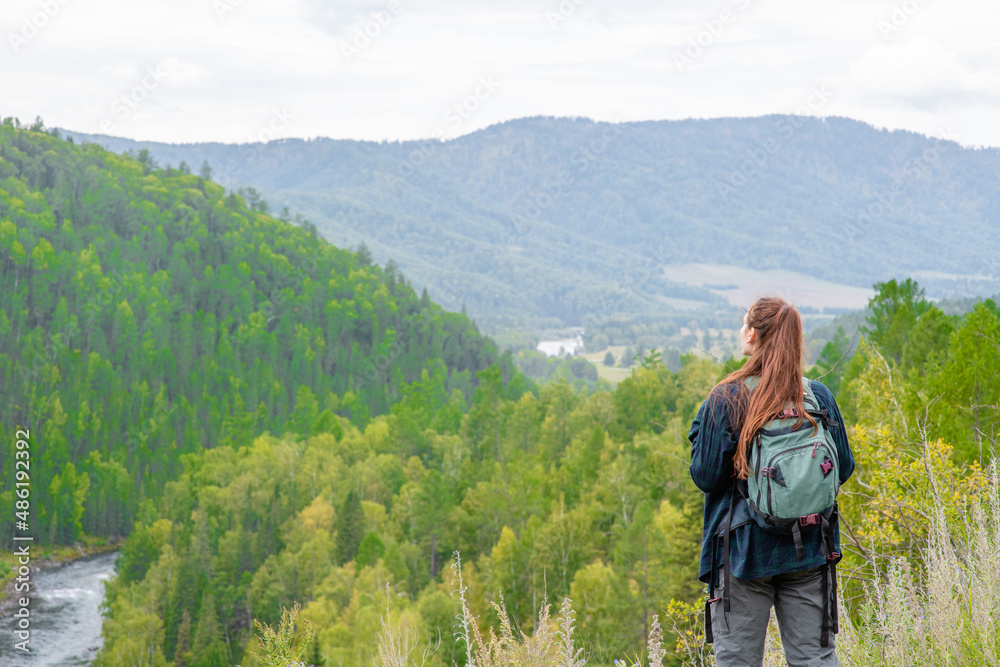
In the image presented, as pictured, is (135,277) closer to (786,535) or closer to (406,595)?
(406,595)

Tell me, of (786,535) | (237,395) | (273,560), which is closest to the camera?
(786,535)

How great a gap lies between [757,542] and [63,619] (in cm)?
5708

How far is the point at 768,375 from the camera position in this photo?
302 centimetres

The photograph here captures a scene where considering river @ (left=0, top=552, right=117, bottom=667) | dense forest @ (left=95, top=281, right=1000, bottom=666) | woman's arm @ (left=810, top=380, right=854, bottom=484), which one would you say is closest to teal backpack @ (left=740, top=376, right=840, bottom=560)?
woman's arm @ (left=810, top=380, right=854, bottom=484)

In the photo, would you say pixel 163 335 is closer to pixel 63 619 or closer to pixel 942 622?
pixel 63 619

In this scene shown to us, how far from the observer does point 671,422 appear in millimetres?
35375

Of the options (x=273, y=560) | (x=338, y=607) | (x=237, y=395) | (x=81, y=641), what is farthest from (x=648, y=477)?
(x=237, y=395)

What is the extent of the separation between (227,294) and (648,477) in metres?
88.5

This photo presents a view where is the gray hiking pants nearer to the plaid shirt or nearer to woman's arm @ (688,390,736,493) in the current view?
the plaid shirt

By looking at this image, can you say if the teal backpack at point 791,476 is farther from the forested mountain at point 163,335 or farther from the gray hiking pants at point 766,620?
the forested mountain at point 163,335

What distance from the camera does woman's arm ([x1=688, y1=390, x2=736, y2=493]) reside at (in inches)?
120

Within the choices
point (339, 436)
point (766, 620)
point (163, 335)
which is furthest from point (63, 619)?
point (766, 620)

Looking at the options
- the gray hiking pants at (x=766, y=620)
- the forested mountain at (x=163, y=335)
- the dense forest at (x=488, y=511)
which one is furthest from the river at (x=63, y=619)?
the gray hiking pants at (x=766, y=620)

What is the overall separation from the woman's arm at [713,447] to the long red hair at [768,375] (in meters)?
0.03
